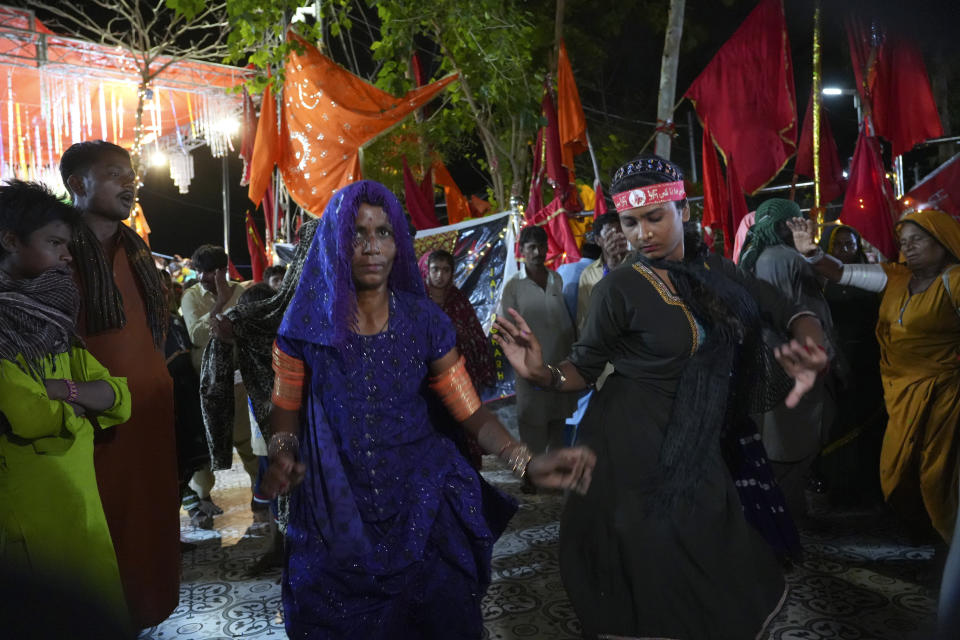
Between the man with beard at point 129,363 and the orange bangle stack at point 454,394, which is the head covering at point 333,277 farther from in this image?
the man with beard at point 129,363

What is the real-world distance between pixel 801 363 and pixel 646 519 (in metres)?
0.81

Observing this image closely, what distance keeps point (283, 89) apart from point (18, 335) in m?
6.02

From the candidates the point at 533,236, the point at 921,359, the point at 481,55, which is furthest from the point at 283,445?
the point at 481,55

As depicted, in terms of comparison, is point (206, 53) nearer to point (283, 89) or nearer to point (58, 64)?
point (58, 64)

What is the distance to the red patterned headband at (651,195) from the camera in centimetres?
312

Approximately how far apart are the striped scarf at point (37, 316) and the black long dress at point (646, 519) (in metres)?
1.93

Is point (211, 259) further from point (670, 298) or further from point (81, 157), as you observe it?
point (670, 298)

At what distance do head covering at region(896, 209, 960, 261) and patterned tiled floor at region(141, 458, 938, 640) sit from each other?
6.23 feet

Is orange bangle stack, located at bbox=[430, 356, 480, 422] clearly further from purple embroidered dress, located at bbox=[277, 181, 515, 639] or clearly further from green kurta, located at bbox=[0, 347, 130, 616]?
green kurta, located at bbox=[0, 347, 130, 616]

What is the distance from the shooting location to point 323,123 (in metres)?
7.69

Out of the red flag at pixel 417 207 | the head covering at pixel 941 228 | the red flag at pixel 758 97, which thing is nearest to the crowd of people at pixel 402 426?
the head covering at pixel 941 228

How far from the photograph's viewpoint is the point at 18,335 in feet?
8.75

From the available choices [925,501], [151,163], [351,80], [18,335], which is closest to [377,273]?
[18,335]

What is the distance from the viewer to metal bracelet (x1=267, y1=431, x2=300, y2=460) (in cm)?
244
